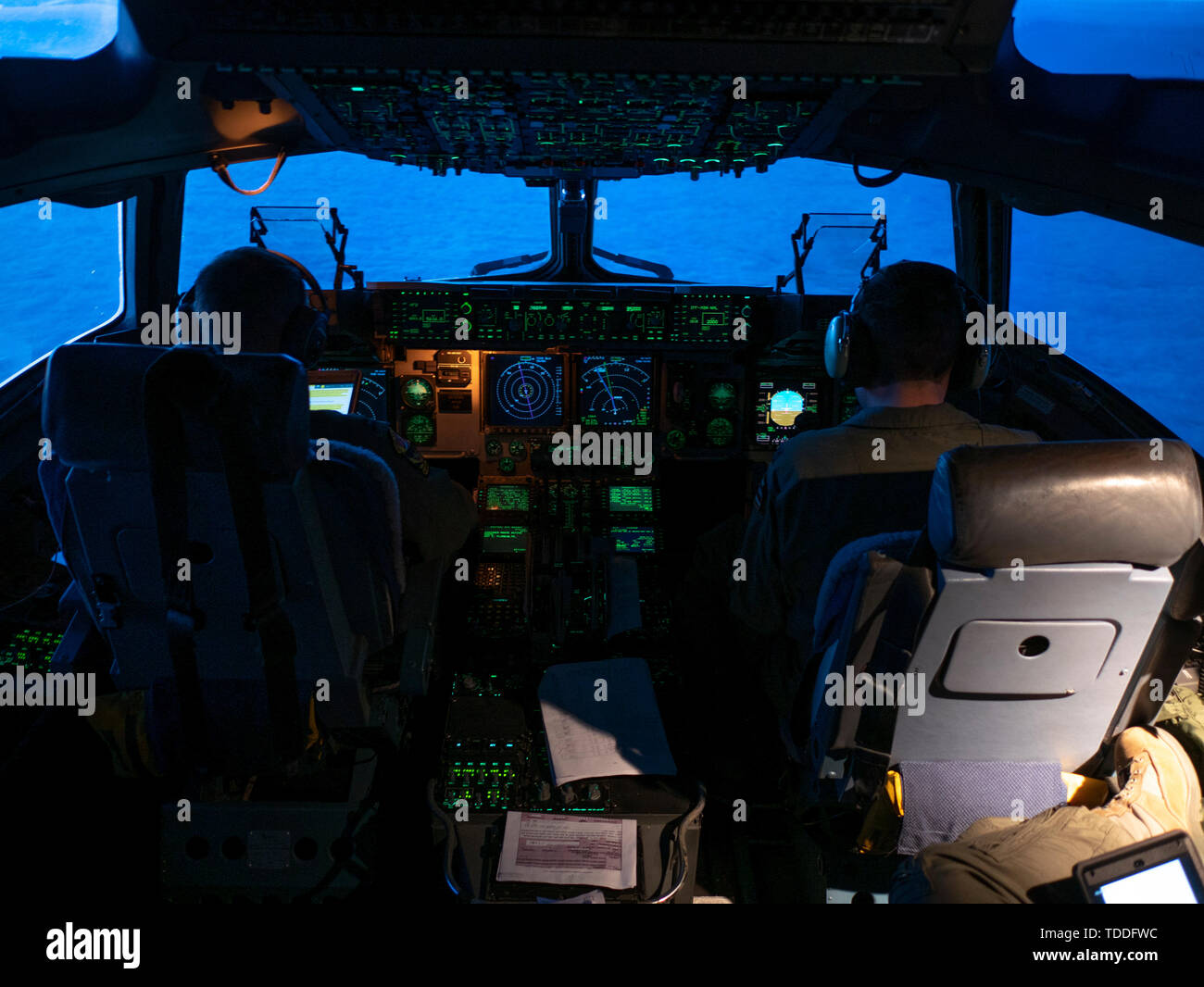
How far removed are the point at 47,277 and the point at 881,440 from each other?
24.9 m

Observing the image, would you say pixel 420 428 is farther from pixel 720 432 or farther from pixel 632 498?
pixel 720 432

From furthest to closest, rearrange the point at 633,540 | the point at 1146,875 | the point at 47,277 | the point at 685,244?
the point at 685,244 < the point at 47,277 < the point at 633,540 < the point at 1146,875

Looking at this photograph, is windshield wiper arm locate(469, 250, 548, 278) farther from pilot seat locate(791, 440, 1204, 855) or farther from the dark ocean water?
the dark ocean water

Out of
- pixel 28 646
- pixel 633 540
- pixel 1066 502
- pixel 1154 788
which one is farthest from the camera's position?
pixel 633 540

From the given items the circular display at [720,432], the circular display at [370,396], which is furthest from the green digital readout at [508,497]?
the circular display at [720,432]

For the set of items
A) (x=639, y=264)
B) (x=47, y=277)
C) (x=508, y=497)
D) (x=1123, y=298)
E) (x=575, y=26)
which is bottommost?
(x=508, y=497)

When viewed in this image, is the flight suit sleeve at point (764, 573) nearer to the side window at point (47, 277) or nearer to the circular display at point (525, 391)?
the circular display at point (525, 391)

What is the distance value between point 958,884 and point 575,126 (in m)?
1.81

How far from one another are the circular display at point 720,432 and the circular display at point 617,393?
0.82 feet

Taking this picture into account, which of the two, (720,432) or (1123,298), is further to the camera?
(1123,298)

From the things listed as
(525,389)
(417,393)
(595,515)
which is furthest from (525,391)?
(595,515)

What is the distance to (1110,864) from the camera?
1.17 meters

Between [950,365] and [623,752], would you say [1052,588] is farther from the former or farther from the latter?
[623,752]

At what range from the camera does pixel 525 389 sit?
2875 mm
